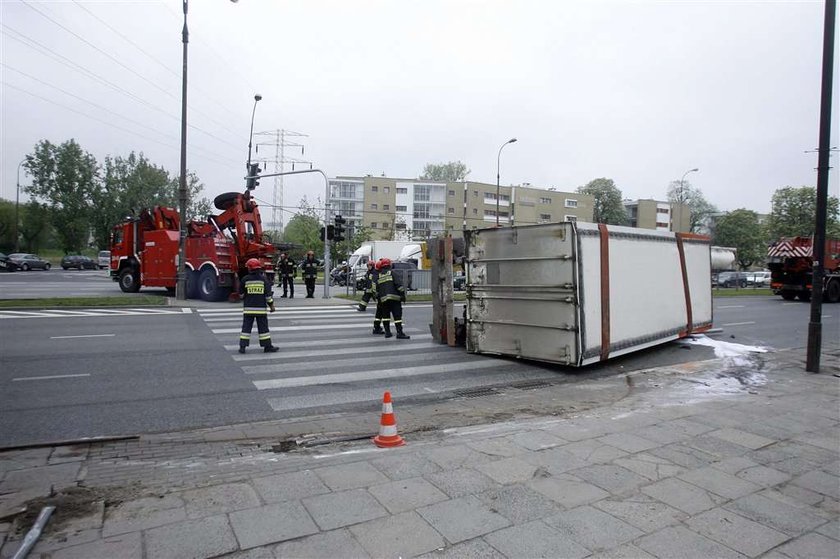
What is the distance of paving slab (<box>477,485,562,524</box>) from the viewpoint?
3.37m

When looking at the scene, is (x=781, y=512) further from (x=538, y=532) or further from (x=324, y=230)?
(x=324, y=230)

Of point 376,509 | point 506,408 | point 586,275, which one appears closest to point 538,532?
point 376,509

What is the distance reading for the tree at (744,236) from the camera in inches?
2776

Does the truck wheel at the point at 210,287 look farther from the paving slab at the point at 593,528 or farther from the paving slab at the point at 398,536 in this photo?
the paving slab at the point at 593,528

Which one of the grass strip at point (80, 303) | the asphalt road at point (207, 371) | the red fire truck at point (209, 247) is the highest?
the red fire truck at point (209, 247)

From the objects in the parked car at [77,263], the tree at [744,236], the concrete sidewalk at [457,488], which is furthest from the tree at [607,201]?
the concrete sidewalk at [457,488]

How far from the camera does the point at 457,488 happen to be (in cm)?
376

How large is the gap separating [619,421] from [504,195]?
8236 cm

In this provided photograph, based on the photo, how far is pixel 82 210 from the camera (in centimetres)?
6619

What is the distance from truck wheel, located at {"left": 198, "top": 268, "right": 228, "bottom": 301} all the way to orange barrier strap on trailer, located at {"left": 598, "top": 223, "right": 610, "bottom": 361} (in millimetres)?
14455

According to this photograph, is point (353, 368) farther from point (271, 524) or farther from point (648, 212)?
point (648, 212)

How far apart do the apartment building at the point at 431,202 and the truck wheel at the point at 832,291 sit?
5580 centimetres

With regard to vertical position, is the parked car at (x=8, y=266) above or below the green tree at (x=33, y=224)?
below

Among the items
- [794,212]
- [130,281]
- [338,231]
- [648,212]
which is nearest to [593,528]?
[338,231]
